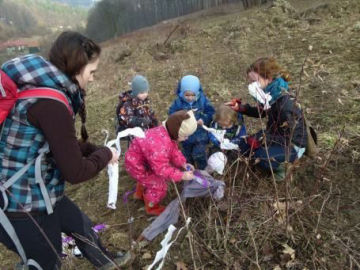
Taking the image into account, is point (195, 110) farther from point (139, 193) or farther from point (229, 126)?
point (139, 193)

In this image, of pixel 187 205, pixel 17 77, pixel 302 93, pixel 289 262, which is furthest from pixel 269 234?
pixel 302 93

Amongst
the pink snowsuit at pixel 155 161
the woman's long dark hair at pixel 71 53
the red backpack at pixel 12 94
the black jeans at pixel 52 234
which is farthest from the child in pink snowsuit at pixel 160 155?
the red backpack at pixel 12 94

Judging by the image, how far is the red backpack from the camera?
1.35m

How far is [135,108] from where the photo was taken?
3402mm

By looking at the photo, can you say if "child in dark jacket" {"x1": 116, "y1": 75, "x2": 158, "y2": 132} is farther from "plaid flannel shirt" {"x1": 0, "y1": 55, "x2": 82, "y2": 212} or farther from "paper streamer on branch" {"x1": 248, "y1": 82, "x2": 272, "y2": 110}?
"plaid flannel shirt" {"x1": 0, "y1": 55, "x2": 82, "y2": 212}

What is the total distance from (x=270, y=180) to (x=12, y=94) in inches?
86.0

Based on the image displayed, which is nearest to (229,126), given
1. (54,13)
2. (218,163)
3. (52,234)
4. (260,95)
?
(218,163)

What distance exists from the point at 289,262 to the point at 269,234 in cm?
20

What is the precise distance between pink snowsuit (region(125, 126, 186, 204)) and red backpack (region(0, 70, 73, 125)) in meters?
1.16

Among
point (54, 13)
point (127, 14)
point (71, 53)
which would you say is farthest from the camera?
point (54, 13)

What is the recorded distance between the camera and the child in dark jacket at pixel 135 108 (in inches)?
132

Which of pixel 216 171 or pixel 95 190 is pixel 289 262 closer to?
pixel 216 171

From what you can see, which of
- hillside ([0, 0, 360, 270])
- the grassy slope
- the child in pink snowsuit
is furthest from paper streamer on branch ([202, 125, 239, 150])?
the grassy slope

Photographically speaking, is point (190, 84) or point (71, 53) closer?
point (71, 53)
